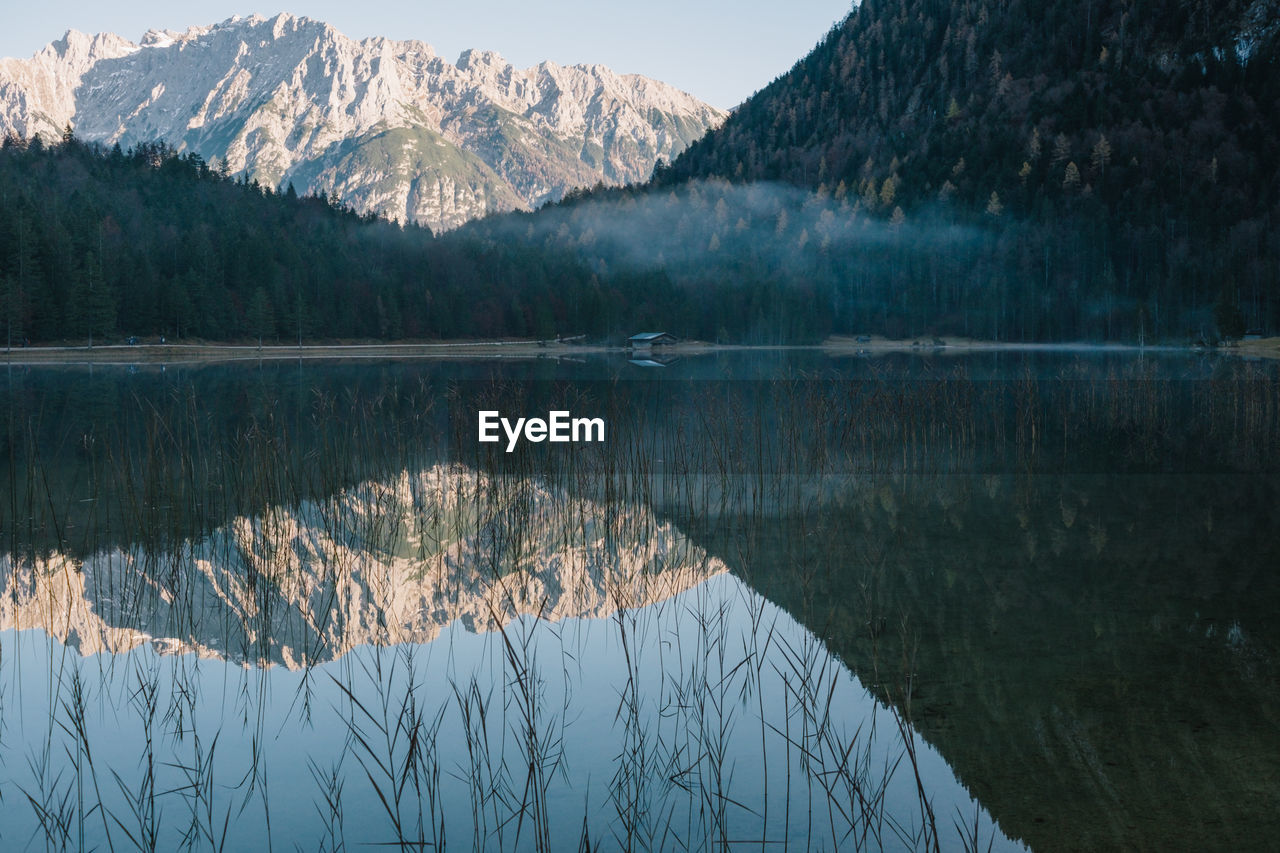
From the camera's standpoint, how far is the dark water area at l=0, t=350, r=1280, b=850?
454cm

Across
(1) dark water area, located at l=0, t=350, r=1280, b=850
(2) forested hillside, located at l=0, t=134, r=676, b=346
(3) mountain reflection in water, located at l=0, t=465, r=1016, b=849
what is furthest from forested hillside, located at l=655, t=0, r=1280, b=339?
(3) mountain reflection in water, located at l=0, t=465, r=1016, b=849

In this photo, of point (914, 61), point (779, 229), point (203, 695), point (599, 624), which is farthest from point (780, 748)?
point (914, 61)

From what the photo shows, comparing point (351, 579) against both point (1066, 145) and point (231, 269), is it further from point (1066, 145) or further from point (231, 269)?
point (1066, 145)

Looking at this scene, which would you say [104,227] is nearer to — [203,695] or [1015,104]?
[203,695]

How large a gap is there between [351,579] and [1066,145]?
402 ft

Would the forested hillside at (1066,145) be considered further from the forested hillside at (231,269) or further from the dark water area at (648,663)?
the dark water area at (648,663)

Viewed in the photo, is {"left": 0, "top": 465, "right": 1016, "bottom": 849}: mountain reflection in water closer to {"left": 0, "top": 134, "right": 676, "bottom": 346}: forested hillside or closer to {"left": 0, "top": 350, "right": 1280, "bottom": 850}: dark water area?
{"left": 0, "top": 350, "right": 1280, "bottom": 850}: dark water area

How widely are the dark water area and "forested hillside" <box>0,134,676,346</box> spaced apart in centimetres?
6231

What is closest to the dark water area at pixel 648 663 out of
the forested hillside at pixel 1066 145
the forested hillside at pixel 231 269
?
the forested hillside at pixel 231 269

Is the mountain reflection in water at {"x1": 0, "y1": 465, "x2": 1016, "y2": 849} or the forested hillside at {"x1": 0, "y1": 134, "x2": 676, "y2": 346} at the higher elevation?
the forested hillside at {"x1": 0, "y1": 134, "x2": 676, "y2": 346}

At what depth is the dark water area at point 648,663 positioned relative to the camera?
454 centimetres

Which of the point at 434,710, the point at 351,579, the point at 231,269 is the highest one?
the point at 231,269

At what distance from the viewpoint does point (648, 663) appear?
6.48 meters

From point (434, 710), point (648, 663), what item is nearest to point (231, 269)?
point (648, 663)
